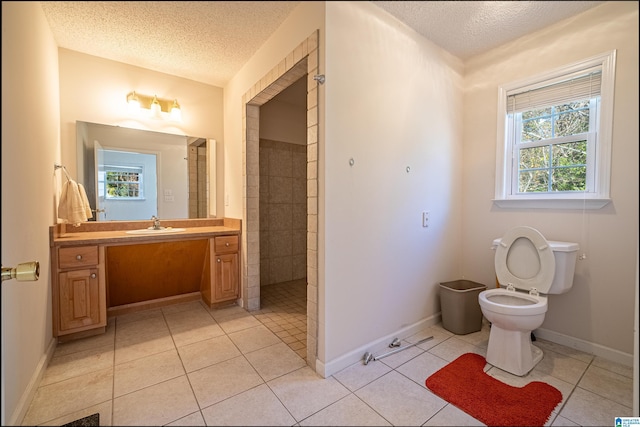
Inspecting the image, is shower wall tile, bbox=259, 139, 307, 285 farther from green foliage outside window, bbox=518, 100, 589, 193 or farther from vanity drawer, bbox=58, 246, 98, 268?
green foliage outside window, bbox=518, 100, 589, 193

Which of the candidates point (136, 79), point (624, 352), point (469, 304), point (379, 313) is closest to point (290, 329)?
point (379, 313)

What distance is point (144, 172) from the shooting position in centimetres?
259

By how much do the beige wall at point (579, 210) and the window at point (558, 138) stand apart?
0.06 metres

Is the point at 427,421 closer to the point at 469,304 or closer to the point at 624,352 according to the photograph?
the point at 469,304

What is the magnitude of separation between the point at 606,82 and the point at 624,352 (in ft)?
5.62

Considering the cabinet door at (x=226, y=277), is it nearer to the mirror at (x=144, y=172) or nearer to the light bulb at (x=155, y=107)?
the mirror at (x=144, y=172)

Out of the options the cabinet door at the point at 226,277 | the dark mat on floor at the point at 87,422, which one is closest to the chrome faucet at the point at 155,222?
the cabinet door at the point at 226,277

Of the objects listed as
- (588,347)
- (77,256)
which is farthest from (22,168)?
(588,347)

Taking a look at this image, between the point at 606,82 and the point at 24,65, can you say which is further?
the point at 606,82

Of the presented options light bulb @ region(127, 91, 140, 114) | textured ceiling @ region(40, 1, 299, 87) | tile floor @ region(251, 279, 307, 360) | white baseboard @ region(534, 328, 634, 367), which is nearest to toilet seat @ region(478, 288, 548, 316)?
white baseboard @ region(534, 328, 634, 367)

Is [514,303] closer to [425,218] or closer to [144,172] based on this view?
[425,218]

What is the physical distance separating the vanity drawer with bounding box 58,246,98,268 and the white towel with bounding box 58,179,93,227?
0.69 feet

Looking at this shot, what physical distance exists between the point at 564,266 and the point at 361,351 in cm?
151

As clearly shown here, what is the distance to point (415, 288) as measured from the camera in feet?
6.96
